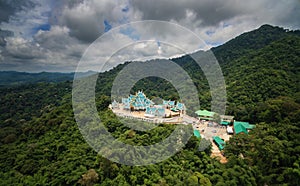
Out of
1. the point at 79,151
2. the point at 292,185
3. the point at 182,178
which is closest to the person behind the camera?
the point at 292,185

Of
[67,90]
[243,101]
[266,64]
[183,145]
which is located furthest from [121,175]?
[67,90]

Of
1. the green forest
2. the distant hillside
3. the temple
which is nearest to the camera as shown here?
the green forest

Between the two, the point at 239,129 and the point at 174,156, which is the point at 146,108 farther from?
the point at 239,129

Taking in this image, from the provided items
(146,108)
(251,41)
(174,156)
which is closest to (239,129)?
(174,156)

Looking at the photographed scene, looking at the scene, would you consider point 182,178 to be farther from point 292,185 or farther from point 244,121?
point 244,121

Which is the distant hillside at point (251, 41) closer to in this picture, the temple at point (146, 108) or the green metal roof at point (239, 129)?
the green metal roof at point (239, 129)

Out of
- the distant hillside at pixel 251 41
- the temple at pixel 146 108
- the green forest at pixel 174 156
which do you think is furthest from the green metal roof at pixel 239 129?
the distant hillside at pixel 251 41

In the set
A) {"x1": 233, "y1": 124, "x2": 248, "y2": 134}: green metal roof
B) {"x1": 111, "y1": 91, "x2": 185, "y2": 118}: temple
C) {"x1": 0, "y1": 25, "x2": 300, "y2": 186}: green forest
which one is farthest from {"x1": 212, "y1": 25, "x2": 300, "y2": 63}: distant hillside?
{"x1": 111, "y1": 91, "x2": 185, "y2": 118}: temple

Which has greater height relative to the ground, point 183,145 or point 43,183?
point 183,145

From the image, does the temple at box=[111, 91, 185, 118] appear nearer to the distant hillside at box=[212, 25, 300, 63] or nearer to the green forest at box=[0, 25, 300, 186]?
the green forest at box=[0, 25, 300, 186]

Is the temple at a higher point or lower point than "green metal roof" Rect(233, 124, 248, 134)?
higher

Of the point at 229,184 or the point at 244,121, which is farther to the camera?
the point at 244,121
